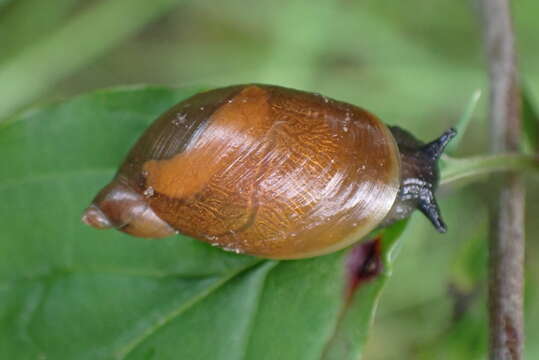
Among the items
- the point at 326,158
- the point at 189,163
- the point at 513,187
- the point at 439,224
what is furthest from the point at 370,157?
the point at 513,187

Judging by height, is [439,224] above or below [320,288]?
above

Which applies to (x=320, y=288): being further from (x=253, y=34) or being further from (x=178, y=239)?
(x=253, y=34)

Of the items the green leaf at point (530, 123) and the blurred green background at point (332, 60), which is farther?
the blurred green background at point (332, 60)

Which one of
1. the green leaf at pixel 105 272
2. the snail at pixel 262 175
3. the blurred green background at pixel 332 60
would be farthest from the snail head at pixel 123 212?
the blurred green background at pixel 332 60

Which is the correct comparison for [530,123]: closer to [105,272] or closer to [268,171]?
[268,171]

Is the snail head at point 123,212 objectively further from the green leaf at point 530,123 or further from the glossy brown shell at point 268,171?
the green leaf at point 530,123

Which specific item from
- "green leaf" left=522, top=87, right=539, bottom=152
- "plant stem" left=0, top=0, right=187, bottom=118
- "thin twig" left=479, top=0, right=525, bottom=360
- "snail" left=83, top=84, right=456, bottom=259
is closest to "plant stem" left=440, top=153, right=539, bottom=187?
"thin twig" left=479, top=0, right=525, bottom=360
